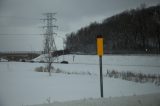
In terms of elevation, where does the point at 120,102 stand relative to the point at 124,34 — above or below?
below

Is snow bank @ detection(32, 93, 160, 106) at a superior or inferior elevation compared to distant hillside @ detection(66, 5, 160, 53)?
inferior

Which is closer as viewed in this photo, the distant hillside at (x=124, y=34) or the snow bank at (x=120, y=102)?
the snow bank at (x=120, y=102)

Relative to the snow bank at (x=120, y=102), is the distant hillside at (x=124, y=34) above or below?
above

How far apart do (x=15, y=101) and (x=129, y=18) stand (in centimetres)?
2826

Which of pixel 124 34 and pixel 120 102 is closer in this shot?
pixel 120 102

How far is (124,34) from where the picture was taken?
121 feet

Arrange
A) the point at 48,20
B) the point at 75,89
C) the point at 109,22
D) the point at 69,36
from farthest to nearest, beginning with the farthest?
1. the point at 69,36
2. the point at 109,22
3. the point at 48,20
4. the point at 75,89

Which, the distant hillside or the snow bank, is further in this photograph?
the distant hillside

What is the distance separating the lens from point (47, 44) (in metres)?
15.8

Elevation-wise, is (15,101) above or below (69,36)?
below

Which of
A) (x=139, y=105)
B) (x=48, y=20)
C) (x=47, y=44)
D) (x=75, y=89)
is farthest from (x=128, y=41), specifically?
(x=139, y=105)

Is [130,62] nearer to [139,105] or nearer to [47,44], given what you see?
[47,44]

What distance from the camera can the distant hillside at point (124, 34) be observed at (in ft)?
88.5

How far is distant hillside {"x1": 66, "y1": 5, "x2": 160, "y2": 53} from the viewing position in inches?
1062
